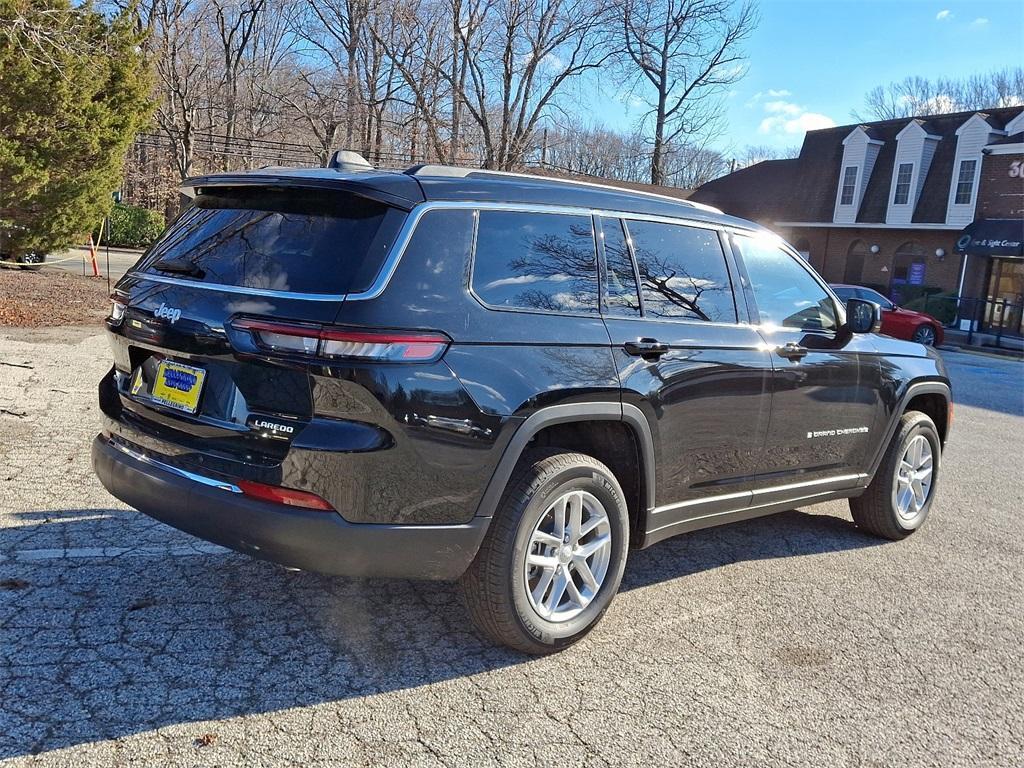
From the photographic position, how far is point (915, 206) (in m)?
32.3

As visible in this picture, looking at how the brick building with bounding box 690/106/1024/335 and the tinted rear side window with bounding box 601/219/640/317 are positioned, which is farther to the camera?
the brick building with bounding box 690/106/1024/335

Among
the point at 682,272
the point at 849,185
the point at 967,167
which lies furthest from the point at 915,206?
the point at 682,272

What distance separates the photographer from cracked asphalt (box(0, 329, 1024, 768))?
285 centimetres

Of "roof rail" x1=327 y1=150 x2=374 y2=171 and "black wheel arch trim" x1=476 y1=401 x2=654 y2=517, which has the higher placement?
"roof rail" x1=327 y1=150 x2=374 y2=171

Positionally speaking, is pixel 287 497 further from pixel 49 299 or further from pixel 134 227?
pixel 134 227

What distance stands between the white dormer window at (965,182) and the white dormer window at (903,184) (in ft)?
6.77

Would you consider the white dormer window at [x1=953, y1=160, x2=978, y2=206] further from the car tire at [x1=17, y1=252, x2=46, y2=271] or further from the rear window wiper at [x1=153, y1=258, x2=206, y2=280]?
the rear window wiper at [x1=153, y1=258, x2=206, y2=280]

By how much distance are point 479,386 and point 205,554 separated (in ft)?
6.81

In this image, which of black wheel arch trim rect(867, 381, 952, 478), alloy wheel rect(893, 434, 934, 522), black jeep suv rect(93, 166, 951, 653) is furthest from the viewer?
alloy wheel rect(893, 434, 934, 522)

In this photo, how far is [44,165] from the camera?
15.6m

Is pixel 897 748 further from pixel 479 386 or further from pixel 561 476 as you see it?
pixel 479 386

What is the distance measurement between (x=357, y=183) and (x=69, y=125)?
608 inches

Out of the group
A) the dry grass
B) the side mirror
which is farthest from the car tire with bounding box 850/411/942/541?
the dry grass

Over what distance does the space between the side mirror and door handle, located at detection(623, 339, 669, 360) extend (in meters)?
1.71
